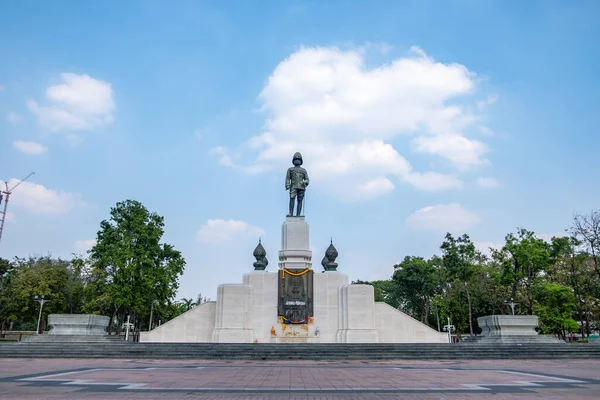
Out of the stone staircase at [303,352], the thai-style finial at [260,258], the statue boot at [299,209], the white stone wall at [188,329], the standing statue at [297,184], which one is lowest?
the stone staircase at [303,352]

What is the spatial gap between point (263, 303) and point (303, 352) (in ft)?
26.8

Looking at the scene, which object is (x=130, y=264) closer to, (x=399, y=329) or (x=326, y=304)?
(x=326, y=304)

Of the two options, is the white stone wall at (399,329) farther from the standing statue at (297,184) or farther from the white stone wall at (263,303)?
the standing statue at (297,184)

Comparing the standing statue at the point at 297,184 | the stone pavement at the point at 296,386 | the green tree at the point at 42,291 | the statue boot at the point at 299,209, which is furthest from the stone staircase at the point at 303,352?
the green tree at the point at 42,291

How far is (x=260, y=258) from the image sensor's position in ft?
92.1

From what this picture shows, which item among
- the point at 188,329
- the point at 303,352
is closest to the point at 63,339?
the point at 188,329

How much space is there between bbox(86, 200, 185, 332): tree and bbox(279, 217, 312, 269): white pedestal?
11.7m

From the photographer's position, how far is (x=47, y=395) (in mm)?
7418

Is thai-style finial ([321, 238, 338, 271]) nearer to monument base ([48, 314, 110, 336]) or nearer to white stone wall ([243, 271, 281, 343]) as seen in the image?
white stone wall ([243, 271, 281, 343])

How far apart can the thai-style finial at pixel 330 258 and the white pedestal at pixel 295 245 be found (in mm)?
1239

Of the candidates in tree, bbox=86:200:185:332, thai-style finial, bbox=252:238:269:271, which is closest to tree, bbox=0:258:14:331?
tree, bbox=86:200:185:332

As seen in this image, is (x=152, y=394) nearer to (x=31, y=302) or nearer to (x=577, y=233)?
(x=577, y=233)

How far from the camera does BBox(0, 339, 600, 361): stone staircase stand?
1834 centimetres

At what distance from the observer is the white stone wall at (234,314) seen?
83.4 ft
